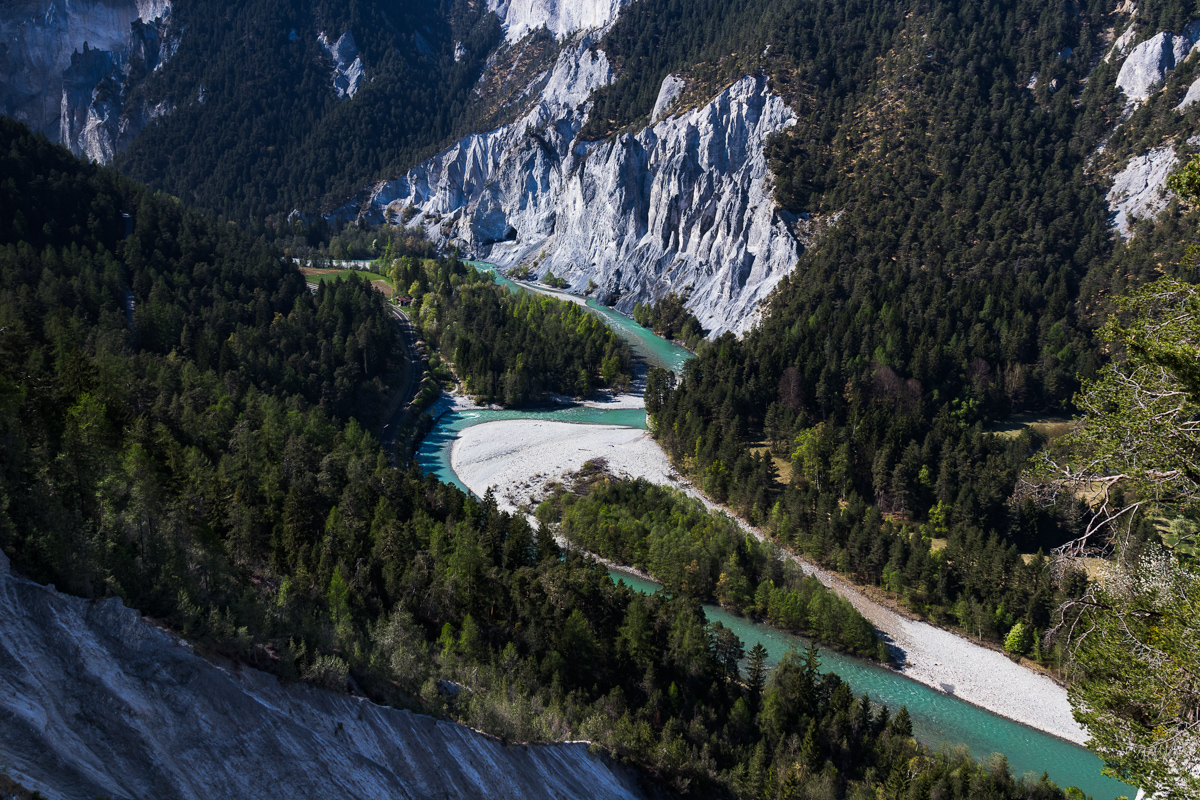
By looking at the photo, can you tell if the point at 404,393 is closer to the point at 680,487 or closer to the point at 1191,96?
the point at 680,487

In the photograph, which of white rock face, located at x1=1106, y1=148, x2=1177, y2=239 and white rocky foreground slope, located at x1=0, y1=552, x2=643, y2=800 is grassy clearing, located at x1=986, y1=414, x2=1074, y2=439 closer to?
white rock face, located at x1=1106, y1=148, x2=1177, y2=239

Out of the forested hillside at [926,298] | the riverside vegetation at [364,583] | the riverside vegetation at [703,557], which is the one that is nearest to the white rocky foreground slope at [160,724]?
the riverside vegetation at [364,583]

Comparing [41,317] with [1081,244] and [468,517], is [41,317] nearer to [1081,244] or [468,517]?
[468,517]

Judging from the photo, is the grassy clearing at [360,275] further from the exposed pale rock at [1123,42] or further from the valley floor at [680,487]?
the exposed pale rock at [1123,42]

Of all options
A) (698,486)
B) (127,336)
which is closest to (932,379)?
(698,486)

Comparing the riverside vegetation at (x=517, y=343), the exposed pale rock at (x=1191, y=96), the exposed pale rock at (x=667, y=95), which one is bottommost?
the riverside vegetation at (x=517, y=343)

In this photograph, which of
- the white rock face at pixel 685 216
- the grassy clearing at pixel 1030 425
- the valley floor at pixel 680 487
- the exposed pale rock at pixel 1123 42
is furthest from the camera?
the white rock face at pixel 685 216
